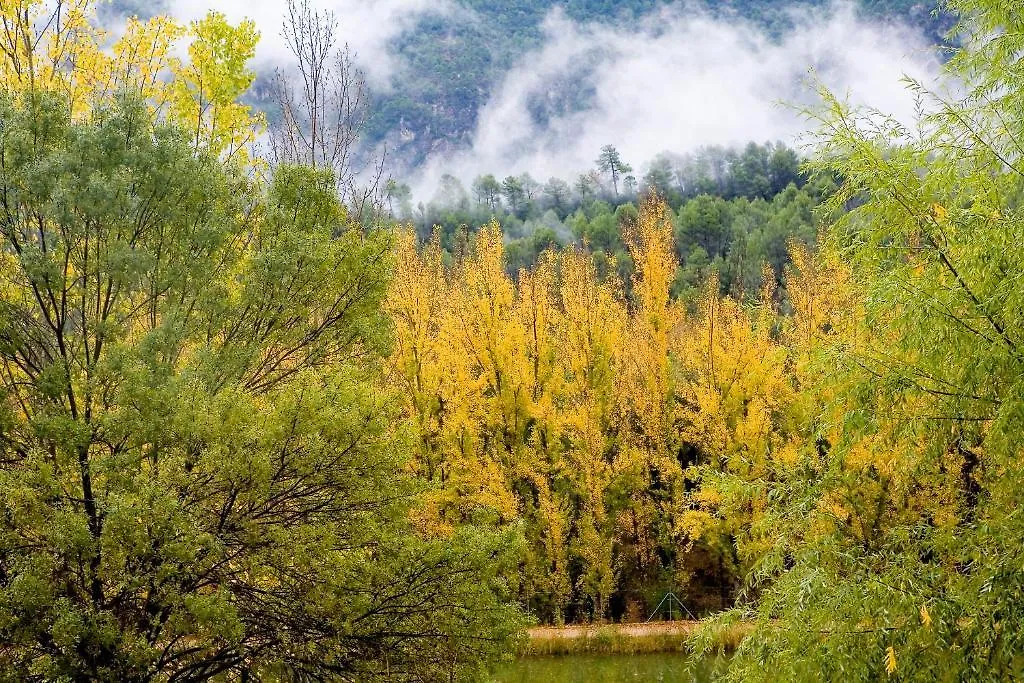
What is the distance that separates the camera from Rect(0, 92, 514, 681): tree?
501 centimetres

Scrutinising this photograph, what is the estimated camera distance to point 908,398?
5.75 metres

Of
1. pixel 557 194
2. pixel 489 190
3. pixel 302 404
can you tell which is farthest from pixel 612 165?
pixel 302 404

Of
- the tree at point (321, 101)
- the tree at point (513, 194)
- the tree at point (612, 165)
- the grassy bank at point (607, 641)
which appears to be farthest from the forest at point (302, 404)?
the tree at point (612, 165)

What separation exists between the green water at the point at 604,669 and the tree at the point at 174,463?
20.7 ft

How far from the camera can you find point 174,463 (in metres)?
5.20

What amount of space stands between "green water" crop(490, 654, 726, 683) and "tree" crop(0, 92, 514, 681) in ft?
20.7

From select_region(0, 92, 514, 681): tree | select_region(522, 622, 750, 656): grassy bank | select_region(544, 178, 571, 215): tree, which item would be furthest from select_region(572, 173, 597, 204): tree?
select_region(0, 92, 514, 681): tree

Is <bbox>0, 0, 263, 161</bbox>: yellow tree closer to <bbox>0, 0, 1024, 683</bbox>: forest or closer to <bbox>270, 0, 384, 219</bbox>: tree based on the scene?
<bbox>0, 0, 1024, 683</bbox>: forest

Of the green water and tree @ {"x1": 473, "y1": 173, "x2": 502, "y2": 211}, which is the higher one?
tree @ {"x1": 473, "y1": 173, "x2": 502, "y2": 211}

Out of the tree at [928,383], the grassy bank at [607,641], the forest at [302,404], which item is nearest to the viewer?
the tree at [928,383]

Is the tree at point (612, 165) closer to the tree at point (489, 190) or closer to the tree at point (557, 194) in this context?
the tree at point (557, 194)

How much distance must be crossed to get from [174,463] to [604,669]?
10002 millimetres

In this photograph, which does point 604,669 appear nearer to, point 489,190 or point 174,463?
point 174,463

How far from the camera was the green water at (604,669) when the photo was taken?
40.7ft
